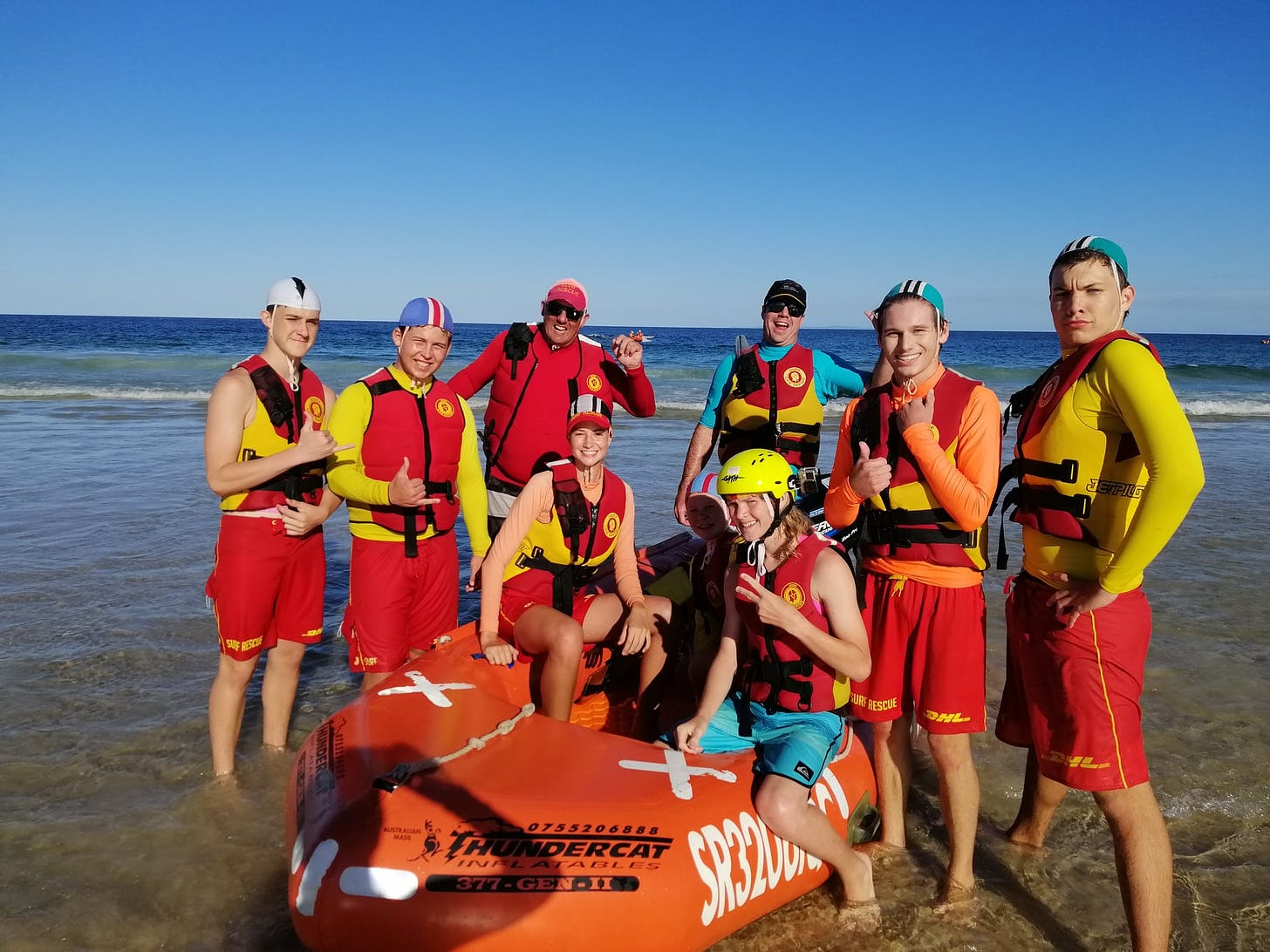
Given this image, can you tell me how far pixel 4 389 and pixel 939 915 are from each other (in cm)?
2145

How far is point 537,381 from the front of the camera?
178 inches

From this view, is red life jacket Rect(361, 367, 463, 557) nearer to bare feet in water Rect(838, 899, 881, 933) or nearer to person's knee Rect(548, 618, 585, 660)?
person's knee Rect(548, 618, 585, 660)

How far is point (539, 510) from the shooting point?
3.78 m

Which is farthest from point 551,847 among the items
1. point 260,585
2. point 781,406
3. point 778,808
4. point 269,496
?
point 781,406

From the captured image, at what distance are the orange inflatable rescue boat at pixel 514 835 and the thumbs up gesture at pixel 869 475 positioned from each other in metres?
1.05

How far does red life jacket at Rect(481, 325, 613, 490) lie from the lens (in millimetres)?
4531

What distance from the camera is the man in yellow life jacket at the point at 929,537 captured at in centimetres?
291

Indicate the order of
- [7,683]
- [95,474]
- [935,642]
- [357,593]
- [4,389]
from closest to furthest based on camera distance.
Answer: [935,642] < [357,593] < [7,683] < [95,474] < [4,389]

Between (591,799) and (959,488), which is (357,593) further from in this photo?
(959,488)

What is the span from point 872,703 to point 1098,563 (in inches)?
36.9

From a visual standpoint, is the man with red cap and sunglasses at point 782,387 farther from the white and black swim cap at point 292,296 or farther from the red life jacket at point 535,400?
the white and black swim cap at point 292,296

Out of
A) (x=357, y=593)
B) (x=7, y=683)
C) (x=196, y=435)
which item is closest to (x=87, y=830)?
(x=357, y=593)

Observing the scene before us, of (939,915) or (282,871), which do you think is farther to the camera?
(282,871)

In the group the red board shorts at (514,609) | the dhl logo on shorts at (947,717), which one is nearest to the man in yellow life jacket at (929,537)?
the dhl logo on shorts at (947,717)
